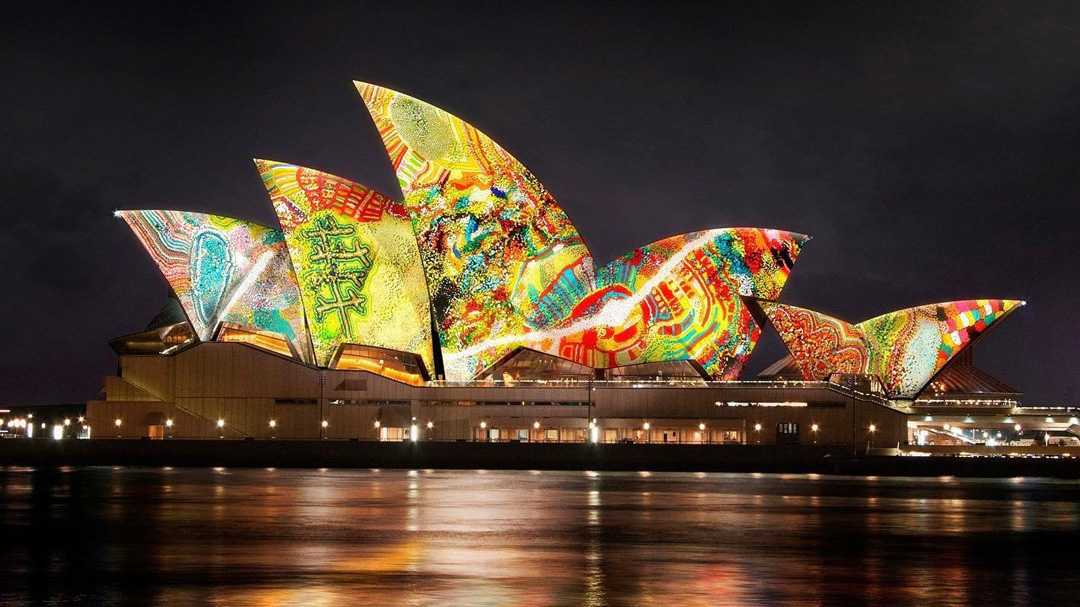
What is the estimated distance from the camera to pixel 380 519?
28984 mm

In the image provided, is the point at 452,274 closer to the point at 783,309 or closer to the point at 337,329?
the point at 337,329

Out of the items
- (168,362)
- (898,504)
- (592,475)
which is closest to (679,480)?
(592,475)

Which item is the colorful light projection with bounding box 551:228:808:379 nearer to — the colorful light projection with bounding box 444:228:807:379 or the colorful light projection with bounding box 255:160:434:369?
the colorful light projection with bounding box 444:228:807:379

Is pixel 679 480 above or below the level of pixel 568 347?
below

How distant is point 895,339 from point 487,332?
73.9 feet

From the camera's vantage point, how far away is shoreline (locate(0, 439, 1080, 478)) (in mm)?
61500

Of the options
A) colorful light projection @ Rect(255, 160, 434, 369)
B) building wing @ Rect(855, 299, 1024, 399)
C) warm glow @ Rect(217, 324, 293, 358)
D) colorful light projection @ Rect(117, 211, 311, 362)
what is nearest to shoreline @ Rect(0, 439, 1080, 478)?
warm glow @ Rect(217, 324, 293, 358)

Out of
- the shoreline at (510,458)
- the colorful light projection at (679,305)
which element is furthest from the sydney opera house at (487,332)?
the shoreline at (510,458)

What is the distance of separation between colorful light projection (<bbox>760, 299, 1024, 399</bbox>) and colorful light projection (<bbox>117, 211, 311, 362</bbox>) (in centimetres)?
2702

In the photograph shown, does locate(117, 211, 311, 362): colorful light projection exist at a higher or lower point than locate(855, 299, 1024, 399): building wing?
higher

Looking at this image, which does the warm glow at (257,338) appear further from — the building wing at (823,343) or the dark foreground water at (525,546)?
the dark foreground water at (525,546)

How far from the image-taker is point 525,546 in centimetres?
2364

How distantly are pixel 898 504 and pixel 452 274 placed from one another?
3953cm

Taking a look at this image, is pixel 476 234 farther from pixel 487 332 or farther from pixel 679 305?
pixel 679 305
